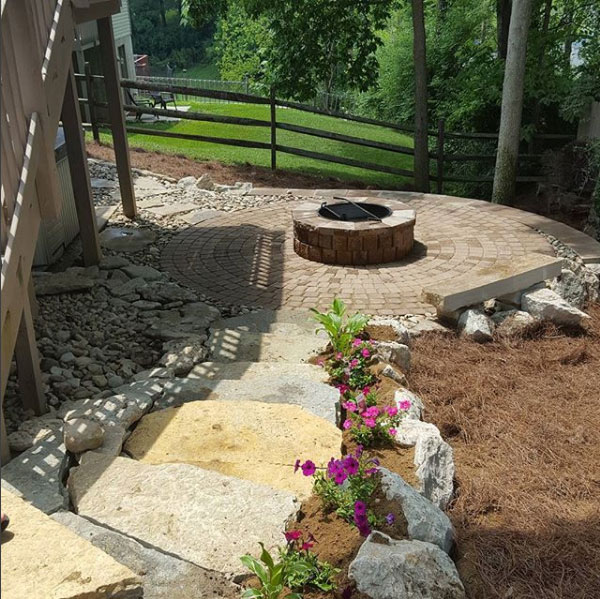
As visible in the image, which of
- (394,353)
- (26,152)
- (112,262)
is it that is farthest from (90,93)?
(26,152)

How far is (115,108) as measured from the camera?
766cm

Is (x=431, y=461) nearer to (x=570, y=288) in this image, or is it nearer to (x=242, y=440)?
(x=242, y=440)

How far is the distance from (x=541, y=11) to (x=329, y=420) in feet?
32.4

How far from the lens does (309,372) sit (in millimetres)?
4402

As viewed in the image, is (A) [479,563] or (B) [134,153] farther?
(B) [134,153]

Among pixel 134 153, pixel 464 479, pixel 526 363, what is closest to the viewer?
pixel 464 479

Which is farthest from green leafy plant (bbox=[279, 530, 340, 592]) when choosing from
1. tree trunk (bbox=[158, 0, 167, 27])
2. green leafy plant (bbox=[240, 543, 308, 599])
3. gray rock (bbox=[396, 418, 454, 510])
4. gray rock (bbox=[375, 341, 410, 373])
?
tree trunk (bbox=[158, 0, 167, 27])

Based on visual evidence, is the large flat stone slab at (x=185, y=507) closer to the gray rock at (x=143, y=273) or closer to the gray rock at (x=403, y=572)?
the gray rock at (x=403, y=572)

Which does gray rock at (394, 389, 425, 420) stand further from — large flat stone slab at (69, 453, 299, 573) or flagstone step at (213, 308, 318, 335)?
flagstone step at (213, 308, 318, 335)

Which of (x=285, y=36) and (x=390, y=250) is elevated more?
(x=285, y=36)

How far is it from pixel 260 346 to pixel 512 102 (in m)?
5.79

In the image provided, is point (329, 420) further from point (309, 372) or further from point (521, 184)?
point (521, 184)

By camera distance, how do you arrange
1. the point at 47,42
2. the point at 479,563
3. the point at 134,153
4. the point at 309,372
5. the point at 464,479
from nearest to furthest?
the point at 479,563, the point at 464,479, the point at 47,42, the point at 309,372, the point at 134,153

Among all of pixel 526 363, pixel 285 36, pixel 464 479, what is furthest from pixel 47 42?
pixel 285 36
